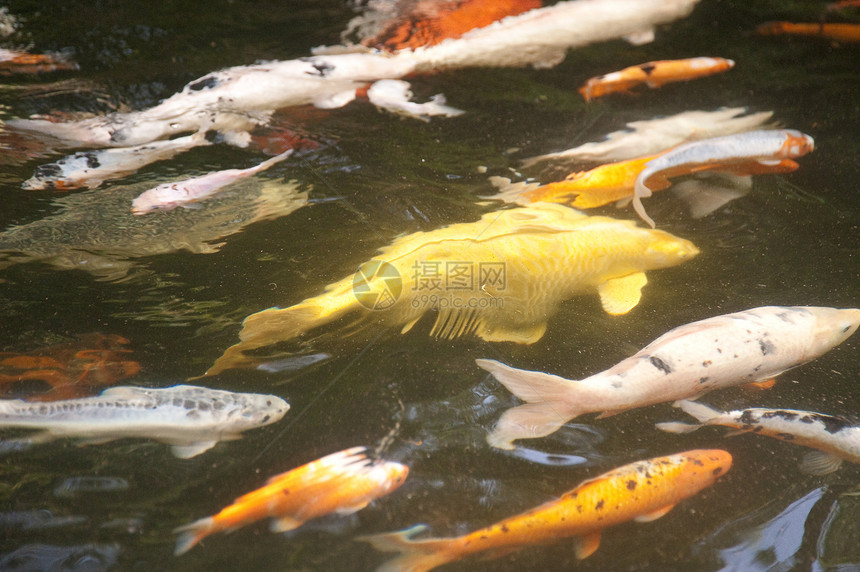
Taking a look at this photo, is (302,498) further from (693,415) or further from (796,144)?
(796,144)

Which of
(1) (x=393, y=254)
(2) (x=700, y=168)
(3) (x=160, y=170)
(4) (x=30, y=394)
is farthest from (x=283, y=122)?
(2) (x=700, y=168)

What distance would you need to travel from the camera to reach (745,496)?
7.91 feet

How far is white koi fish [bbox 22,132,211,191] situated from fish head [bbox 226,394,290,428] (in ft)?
7.17

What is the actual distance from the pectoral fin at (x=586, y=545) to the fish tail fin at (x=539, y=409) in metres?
0.47

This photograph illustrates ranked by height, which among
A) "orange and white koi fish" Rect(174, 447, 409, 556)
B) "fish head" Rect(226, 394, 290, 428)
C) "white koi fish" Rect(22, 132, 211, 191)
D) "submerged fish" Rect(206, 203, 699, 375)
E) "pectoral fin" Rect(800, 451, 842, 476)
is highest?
"white koi fish" Rect(22, 132, 211, 191)

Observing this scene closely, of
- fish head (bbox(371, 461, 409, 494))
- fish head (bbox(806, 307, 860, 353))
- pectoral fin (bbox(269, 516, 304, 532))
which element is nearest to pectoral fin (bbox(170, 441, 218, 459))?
pectoral fin (bbox(269, 516, 304, 532))

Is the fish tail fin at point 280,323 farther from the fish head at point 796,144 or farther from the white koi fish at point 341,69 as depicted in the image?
the fish head at point 796,144

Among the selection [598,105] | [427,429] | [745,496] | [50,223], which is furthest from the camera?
[598,105]

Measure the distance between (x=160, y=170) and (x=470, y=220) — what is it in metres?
2.24

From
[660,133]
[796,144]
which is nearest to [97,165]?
[660,133]

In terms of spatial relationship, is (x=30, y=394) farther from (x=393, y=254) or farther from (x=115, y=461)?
(x=393, y=254)

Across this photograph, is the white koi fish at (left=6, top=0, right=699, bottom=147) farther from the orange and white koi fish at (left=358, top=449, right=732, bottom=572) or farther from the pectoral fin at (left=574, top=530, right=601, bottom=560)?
the pectoral fin at (left=574, top=530, right=601, bottom=560)

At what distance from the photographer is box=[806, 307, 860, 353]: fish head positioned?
296 centimetres

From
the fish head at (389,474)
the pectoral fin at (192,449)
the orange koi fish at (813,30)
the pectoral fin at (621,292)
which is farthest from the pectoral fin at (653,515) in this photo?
the orange koi fish at (813,30)
